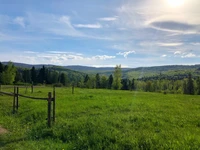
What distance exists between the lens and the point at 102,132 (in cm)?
930

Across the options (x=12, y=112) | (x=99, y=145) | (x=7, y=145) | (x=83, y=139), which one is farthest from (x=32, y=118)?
(x=99, y=145)

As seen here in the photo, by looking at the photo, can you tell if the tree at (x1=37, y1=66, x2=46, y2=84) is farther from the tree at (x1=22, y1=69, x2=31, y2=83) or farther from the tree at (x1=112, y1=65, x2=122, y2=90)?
the tree at (x1=112, y1=65, x2=122, y2=90)

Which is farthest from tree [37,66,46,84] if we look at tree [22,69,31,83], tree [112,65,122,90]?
tree [112,65,122,90]

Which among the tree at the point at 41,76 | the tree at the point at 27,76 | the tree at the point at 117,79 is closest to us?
the tree at the point at 117,79

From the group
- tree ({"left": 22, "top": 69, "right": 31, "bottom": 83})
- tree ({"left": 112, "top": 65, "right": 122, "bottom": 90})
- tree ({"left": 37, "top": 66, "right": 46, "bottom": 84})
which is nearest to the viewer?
tree ({"left": 112, "top": 65, "right": 122, "bottom": 90})

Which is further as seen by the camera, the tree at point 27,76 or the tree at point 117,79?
the tree at point 27,76

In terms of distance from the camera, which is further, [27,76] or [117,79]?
[27,76]

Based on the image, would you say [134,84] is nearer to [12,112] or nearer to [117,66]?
[117,66]

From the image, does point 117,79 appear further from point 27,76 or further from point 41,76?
point 27,76

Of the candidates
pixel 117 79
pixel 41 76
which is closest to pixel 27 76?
pixel 41 76

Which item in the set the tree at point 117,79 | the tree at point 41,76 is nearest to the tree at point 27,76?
the tree at point 41,76

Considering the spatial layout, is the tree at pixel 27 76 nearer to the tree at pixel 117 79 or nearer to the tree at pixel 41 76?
the tree at pixel 41 76

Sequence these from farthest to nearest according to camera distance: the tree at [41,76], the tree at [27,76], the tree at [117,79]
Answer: the tree at [27,76] → the tree at [41,76] → the tree at [117,79]

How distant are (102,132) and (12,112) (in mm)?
10566
